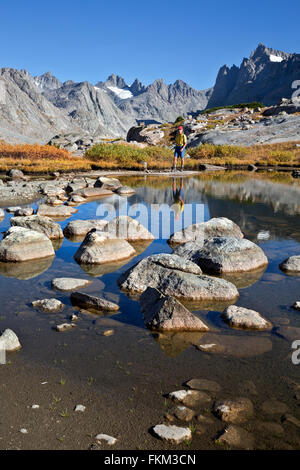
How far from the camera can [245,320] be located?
20.6 ft

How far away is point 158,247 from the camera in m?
11.3

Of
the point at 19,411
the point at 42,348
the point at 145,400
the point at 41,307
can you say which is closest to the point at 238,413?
the point at 145,400

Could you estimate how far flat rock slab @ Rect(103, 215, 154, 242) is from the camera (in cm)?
1155

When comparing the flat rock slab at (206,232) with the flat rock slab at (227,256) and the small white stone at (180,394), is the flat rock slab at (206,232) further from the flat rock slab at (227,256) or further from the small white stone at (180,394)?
the small white stone at (180,394)

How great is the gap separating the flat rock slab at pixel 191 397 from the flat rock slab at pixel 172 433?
0.48 m

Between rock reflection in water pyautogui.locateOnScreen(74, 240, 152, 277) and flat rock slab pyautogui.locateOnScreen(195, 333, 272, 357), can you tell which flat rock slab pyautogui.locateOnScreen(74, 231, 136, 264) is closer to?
rock reflection in water pyautogui.locateOnScreen(74, 240, 152, 277)

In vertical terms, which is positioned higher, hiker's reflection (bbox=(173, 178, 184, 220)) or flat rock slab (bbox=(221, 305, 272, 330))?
hiker's reflection (bbox=(173, 178, 184, 220))

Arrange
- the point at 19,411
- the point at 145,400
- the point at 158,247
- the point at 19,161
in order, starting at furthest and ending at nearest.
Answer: the point at 19,161 → the point at 158,247 → the point at 145,400 → the point at 19,411

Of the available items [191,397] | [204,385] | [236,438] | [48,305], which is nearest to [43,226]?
[48,305]

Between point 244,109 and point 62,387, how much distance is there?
102 meters

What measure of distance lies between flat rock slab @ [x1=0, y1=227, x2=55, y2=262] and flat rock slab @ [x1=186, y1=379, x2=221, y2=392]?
20.9ft

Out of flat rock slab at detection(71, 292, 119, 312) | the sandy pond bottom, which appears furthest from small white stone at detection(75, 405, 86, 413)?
flat rock slab at detection(71, 292, 119, 312)

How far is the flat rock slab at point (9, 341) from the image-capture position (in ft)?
17.8
